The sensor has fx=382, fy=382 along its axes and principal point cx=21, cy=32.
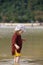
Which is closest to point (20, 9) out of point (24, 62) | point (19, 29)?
point (24, 62)

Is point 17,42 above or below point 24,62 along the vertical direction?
above

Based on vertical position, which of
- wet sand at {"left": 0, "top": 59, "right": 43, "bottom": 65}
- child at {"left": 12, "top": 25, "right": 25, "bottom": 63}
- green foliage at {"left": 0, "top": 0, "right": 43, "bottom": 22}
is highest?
green foliage at {"left": 0, "top": 0, "right": 43, "bottom": 22}

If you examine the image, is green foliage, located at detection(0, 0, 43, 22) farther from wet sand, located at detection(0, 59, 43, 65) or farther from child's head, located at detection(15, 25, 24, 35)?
child's head, located at detection(15, 25, 24, 35)

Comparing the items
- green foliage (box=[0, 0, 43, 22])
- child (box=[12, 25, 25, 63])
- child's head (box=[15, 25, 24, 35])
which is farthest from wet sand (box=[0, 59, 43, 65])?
green foliage (box=[0, 0, 43, 22])

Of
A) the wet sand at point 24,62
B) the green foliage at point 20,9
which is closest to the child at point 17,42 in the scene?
the wet sand at point 24,62

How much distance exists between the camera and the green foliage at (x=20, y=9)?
46.6m

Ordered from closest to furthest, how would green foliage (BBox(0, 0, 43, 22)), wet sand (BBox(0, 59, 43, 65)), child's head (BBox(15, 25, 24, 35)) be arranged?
child's head (BBox(15, 25, 24, 35)) < wet sand (BBox(0, 59, 43, 65)) < green foliage (BBox(0, 0, 43, 22))

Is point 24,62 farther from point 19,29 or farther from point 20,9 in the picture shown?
point 20,9

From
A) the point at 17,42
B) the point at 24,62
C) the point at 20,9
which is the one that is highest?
the point at 20,9

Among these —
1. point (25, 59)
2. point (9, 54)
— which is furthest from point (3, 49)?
point (25, 59)

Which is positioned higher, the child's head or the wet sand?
the child's head

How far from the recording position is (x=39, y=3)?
55500 millimetres

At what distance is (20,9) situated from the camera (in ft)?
173

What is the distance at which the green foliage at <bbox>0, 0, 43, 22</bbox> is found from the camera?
4656cm
